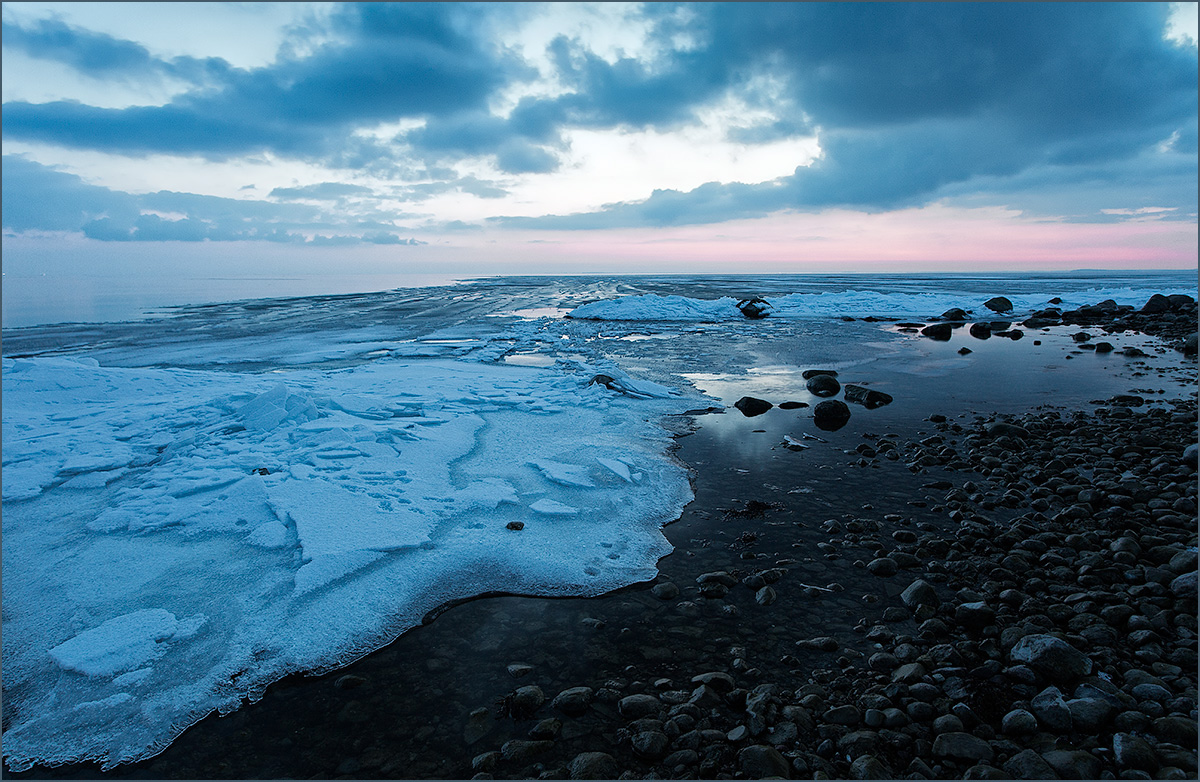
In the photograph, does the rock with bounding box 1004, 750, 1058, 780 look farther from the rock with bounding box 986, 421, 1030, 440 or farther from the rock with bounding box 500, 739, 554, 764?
the rock with bounding box 986, 421, 1030, 440

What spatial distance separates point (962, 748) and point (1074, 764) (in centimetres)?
41

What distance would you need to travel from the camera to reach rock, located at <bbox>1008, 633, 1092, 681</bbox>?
2.73m

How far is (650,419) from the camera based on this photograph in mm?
8094

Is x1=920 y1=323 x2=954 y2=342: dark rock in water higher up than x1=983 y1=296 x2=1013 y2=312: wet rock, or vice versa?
x1=983 y1=296 x2=1013 y2=312: wet rock

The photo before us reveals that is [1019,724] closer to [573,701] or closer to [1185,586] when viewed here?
[1185,586]

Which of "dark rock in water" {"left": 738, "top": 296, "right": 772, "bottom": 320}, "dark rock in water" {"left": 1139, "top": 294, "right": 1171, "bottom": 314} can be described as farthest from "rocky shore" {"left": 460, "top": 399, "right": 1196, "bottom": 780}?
"dark rock in water" {"left": 1139, "top": 294, "right": 1171, "bottom": 314}

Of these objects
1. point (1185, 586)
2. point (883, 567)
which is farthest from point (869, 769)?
point (1185, 586)

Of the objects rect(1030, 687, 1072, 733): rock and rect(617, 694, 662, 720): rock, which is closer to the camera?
rect(1030, 687, 1072, 733): rock

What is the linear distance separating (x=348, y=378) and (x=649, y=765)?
901cm

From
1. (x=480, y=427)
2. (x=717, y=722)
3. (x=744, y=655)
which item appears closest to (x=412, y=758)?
(x=717, y=722)

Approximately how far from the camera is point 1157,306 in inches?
917

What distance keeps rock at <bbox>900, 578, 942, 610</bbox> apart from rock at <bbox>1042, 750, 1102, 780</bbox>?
116cm

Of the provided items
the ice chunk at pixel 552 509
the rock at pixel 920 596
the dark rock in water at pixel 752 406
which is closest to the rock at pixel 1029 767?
the rock at pixel 920 596

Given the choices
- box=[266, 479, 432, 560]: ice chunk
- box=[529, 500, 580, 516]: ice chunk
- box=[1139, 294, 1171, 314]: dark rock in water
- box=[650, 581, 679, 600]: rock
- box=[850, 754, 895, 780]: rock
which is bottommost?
box=[850, 754, 895, 780]: rock
